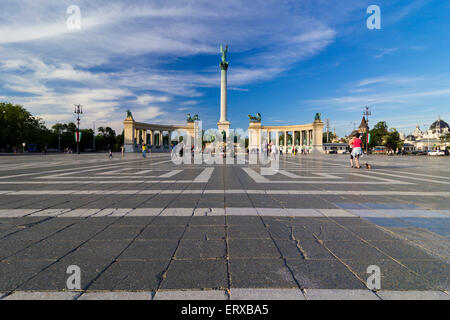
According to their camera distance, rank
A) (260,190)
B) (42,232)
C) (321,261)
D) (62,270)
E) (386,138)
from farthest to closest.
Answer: (386,138) → (260,190) → (42,232) → (321,261) → (62,270)

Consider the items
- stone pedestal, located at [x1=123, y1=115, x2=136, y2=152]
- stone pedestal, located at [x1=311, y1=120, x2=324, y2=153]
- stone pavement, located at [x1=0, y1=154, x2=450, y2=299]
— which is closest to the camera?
stone pavement, located at [x1=0, y1=154, x2=450, y2=299]

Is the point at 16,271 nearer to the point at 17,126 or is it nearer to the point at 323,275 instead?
the point at 323,275

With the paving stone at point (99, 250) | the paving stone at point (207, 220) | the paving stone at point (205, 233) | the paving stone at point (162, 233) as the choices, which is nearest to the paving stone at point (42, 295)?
the paving stone at point (99, 250)

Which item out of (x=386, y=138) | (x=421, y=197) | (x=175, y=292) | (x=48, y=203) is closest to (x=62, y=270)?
(x=175, y=292)

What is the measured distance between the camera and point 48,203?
18.6 ft

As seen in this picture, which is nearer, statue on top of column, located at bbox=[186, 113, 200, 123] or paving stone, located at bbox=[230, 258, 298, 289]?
paving stone, located at bbox=[230, 258, 298, 289]

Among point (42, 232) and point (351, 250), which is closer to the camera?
point (351, 250)

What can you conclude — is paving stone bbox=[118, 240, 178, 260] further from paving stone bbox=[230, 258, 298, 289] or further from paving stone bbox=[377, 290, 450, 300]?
paving stone bbox=[377, 290, 450, 300]

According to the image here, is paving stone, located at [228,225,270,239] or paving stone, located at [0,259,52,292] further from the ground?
paving stone, located at [228,225,270,239]

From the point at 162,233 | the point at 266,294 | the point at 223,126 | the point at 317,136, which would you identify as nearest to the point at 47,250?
the point at 162,233

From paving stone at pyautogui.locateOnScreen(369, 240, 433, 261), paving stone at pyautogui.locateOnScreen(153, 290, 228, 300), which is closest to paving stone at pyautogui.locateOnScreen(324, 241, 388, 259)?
paving stone at pyautogui.locateOnScreen(369, 240, 433, 261)

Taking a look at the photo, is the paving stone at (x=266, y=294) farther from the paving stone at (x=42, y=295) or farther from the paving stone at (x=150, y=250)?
the paving stone at (x=42, y=295)

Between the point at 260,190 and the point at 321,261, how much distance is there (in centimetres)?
476
